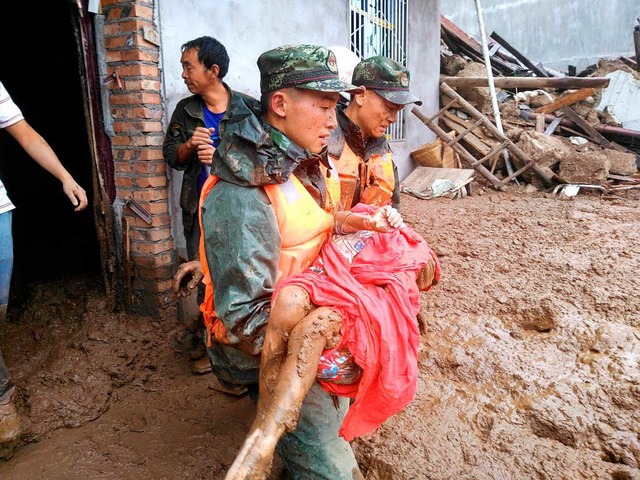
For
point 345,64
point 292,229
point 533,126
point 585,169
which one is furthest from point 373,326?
point 533,126

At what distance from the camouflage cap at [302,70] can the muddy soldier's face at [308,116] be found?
0.04m

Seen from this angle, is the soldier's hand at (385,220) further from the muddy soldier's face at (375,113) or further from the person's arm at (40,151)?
the person's arm at (40,151)

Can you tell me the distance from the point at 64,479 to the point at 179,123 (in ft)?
7.17

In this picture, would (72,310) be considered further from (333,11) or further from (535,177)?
(535,177)

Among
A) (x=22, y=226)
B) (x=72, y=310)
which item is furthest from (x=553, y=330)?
(x=22, y=226)

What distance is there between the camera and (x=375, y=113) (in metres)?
2.74

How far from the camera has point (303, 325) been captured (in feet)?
4.39

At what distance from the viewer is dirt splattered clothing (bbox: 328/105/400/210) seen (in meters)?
Answer: 2.68

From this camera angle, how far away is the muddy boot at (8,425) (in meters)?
2.39

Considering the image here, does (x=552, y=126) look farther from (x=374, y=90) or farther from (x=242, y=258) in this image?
(x=242, y=258)

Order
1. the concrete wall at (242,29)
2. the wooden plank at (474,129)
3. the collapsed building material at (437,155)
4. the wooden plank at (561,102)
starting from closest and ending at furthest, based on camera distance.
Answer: the concrete wall at (242,29), the collapsed building material at (437,155), the wooden plank at (474,129), the wooden plank at (561,102)

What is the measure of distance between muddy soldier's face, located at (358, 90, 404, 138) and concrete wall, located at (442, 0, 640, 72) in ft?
45.0

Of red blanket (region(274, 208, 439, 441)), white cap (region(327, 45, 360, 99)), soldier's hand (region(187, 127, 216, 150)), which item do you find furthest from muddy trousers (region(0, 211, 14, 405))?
white cap (region(327, 45, 360, 99))

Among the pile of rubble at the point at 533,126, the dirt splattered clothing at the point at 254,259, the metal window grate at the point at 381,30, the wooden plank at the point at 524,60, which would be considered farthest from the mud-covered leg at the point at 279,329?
the wooden plank at the point at 524,60
